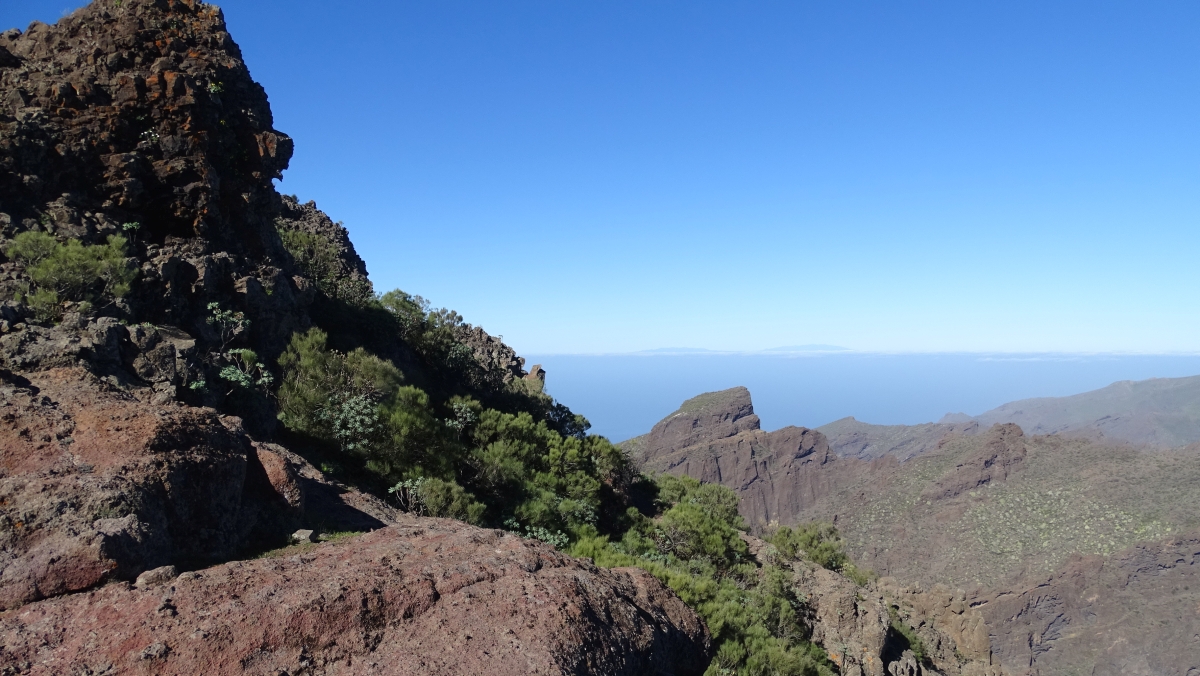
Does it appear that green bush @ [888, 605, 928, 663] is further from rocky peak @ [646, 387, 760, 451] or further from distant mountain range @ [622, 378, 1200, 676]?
rocky peak @ [646, 387, 760, 451]

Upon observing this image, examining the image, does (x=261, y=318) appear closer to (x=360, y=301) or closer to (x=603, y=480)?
(x=360, y=301)

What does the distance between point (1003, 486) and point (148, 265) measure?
308ft

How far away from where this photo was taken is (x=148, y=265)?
13891 mm

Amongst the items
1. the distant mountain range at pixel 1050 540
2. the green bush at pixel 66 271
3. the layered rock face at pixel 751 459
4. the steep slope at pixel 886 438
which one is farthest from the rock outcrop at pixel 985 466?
the green bush at pixel 66 271

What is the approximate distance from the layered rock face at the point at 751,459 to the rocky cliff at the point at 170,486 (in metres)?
94.3

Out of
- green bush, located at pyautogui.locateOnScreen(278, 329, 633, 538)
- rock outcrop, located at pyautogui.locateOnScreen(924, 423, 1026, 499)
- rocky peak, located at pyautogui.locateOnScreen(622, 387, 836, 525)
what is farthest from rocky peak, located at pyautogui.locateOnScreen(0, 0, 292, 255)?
rocky peak, located at pyautogui.locateOnScreen(622, 387, 836, 525)

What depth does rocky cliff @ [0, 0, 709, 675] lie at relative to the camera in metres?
5.20

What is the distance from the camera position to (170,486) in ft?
22.5

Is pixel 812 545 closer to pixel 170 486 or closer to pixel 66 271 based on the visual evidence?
pixel 170 486

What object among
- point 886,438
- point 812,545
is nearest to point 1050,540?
point 812,545

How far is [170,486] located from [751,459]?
112 meters

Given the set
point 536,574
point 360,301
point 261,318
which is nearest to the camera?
point 536,574

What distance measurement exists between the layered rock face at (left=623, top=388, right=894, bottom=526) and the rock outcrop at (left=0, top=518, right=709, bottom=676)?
100041 mm

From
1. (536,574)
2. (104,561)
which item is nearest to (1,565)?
(104,561)
